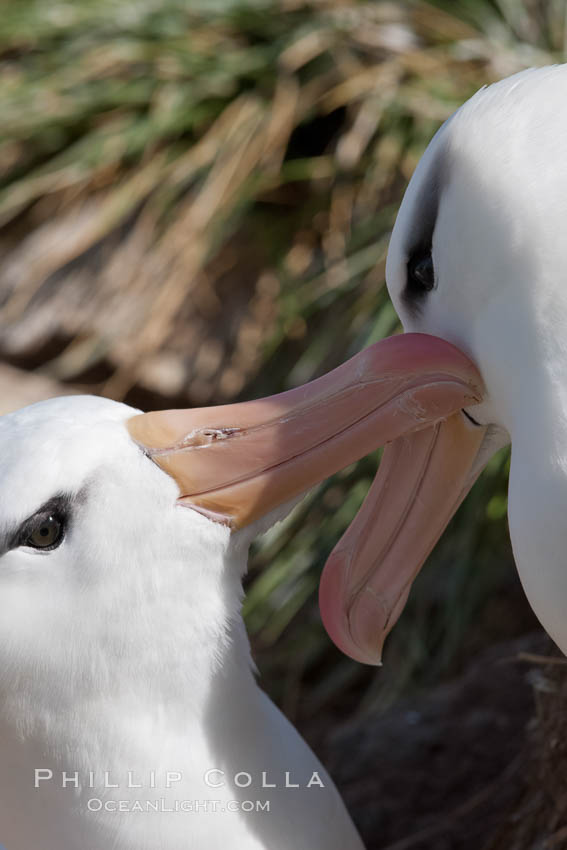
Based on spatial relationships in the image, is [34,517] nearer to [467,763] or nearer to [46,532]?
[46,532]

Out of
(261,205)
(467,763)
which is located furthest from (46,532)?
(261,205)

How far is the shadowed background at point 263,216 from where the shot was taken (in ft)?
12.3

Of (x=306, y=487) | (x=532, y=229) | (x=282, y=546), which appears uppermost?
(x=532, y=229)

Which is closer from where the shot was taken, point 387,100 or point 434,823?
point 434,823

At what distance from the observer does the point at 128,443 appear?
175 centimetres

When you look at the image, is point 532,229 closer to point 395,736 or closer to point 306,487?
point 306,487

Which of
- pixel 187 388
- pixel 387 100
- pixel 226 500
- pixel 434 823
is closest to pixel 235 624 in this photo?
pixel 226 500

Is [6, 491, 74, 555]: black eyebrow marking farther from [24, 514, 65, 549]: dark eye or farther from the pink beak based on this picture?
the pink beak

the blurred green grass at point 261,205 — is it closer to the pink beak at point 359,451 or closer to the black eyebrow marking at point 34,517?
the pink beak at point 359,451

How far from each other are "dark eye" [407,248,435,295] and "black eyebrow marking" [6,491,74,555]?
0.64m

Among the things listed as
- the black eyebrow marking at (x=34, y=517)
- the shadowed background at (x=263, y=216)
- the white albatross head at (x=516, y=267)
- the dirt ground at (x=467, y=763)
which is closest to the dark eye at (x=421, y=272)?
the white albatross head at (x=516, y=267)

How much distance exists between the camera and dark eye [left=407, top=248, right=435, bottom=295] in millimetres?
1750

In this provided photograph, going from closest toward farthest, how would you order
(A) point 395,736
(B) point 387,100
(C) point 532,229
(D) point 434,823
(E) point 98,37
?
(C) point 532,229, (D) point 434,823, (A) point 395,736, (B) point 387,100, (E) point 98,37

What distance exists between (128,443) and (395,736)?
1.66 m
